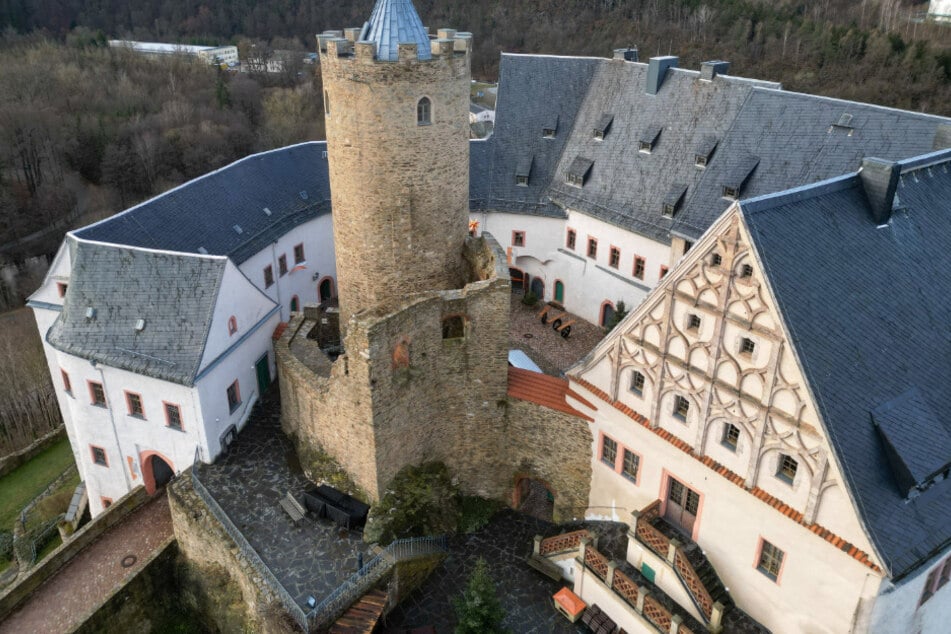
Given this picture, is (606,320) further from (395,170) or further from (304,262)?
(395,170)

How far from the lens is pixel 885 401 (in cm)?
1758

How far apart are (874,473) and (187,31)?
115 m

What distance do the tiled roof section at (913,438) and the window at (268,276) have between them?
25.9m

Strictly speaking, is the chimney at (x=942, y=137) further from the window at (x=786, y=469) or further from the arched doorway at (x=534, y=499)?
the arched doorway at (x=534, y=499)

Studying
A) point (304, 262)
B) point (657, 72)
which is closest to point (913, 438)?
point (657, 72)

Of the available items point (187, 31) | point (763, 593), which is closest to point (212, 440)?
point (763, 593)

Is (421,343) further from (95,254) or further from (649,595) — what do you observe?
(95,254)

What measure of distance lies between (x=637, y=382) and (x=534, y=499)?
8232 mm

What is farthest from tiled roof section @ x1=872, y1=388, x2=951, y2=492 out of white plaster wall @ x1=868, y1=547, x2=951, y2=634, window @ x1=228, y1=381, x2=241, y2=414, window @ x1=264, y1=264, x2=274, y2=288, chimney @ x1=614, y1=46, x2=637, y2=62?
chimney @ x1=614, y1=46, x2=637, y2=62

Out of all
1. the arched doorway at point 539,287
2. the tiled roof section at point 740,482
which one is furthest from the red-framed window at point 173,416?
the arched doorway at point 539,287

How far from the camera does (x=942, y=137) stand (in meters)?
27.8

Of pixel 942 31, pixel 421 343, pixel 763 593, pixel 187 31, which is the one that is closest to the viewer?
pixel 763 593

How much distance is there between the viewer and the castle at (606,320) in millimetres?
17422

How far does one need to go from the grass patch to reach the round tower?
25.5m
